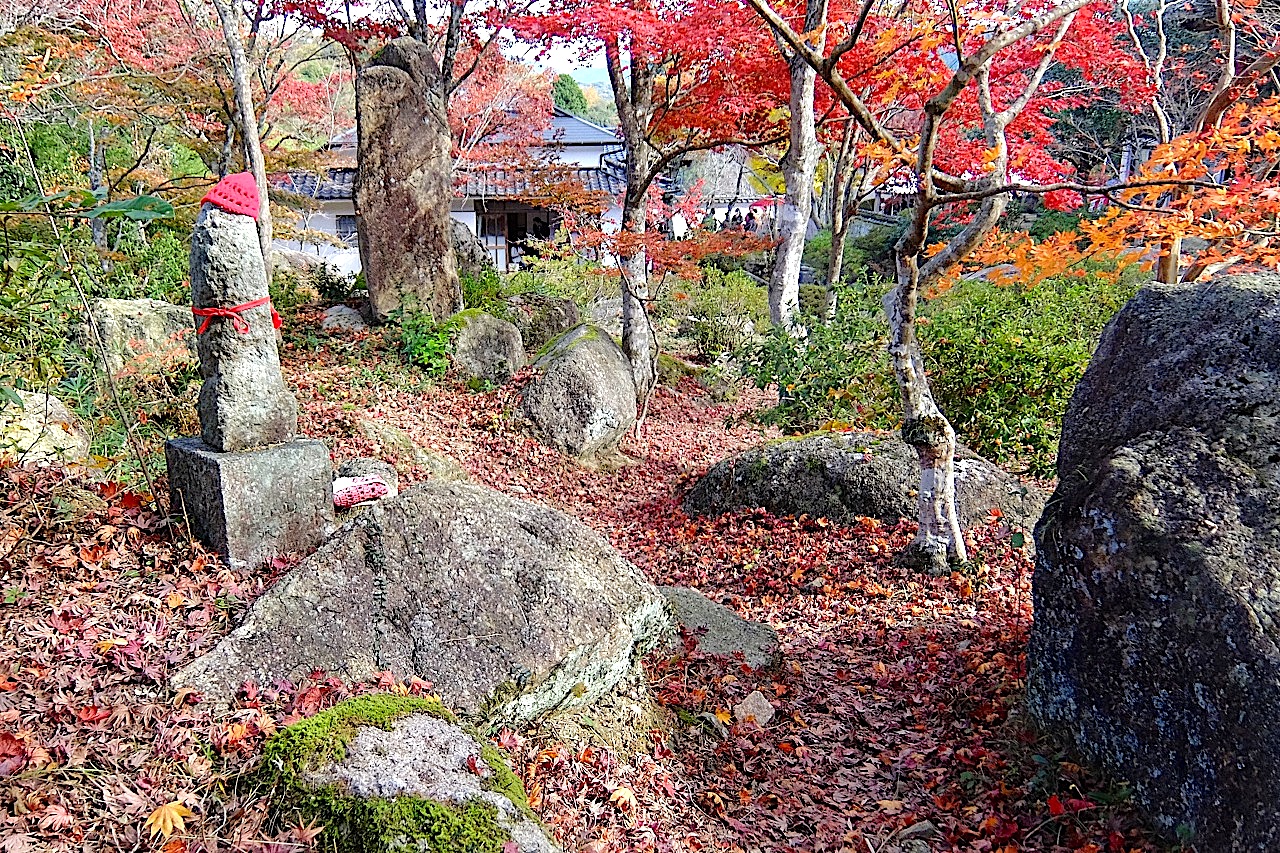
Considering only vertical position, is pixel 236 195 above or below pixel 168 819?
above

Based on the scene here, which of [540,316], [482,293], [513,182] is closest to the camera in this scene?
[482,293]

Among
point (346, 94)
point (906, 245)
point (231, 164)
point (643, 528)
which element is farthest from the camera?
point (346, 94)

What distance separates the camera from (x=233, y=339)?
4219mm

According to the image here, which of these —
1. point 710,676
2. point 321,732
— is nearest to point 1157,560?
point 710,676

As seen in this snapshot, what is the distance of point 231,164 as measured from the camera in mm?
13203

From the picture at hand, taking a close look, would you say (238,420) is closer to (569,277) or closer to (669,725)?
(669,725)

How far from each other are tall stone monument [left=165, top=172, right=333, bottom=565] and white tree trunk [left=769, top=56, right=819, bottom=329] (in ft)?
22.5

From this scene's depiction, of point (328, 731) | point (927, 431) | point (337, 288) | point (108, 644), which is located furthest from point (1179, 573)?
point (337, 288)

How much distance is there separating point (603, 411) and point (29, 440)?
5.86 meters

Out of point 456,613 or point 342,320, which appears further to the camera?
point 342,320

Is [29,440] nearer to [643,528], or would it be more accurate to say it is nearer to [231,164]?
[643,528]

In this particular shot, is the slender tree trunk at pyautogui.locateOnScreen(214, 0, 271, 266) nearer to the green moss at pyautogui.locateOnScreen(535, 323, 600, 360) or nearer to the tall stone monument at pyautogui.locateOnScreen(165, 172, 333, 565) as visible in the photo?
the green moss at pyautogui.locateOnScreen(535, 323, 600, 360)

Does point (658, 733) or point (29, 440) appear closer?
point (658, 733)

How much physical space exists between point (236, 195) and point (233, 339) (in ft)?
2.48
